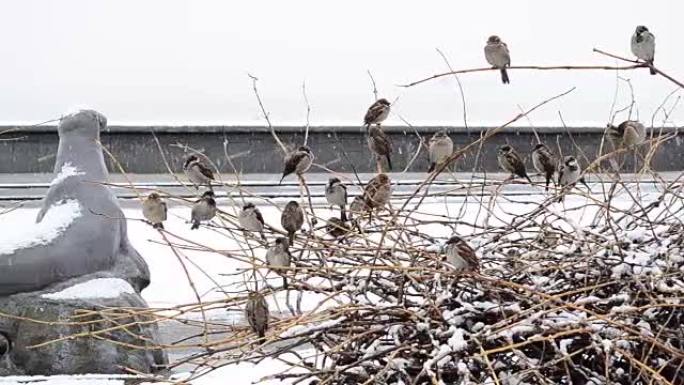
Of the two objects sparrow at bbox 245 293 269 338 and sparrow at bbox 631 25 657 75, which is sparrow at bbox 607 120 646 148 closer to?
sparrow at bbox 631 25 657 75

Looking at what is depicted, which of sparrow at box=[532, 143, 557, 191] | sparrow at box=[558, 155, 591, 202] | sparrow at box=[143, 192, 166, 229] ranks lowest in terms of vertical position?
sparrow at box=[143, 192, 166, 229]

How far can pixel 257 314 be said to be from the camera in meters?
2.68

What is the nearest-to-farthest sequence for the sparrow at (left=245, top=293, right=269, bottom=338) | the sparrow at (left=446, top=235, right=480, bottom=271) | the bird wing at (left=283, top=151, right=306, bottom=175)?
the sparrow at (left=446, top=235, right=480, bottom=271)
the sparrow at (left=245, top=293, right=269, bottom=338)
the bird wing at (left=283, top=151, right=306, bottom=175)

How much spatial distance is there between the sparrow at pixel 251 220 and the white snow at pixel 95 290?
1.94m

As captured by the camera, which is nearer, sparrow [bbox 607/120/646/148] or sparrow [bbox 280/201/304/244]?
sparrow [bbox 280/201/304/244]

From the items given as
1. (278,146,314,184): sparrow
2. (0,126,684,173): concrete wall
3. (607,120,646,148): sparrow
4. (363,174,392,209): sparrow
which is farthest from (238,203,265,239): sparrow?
(0,126,684,173): concrete wall

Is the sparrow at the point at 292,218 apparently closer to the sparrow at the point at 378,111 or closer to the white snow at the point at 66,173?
the sparrow at the point at 378,111

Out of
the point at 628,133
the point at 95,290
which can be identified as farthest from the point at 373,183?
the point at 95,290

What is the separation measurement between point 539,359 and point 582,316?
0.49ft

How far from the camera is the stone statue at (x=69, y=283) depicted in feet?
16.5

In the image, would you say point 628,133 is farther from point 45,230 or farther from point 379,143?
point 45,230

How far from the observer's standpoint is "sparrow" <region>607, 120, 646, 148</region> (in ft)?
11.0

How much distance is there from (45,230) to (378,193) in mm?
2593

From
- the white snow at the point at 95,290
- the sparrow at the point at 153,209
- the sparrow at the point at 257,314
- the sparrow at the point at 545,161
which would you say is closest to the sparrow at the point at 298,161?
the sparrow at the point at 153,209
